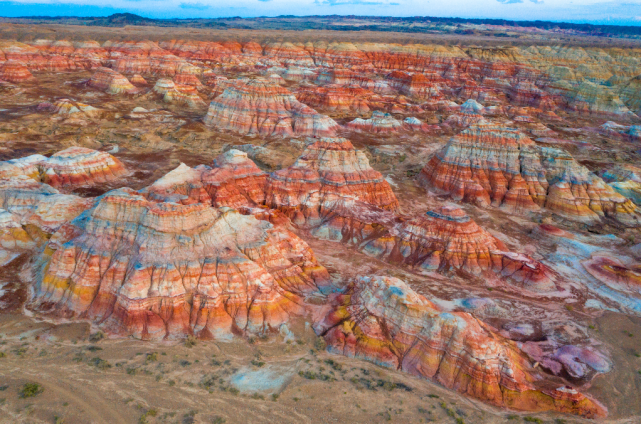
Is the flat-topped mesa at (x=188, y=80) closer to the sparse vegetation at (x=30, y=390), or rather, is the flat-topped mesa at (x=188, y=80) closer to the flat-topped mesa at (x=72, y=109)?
the flat-topped mesa at (x=72, y=109)

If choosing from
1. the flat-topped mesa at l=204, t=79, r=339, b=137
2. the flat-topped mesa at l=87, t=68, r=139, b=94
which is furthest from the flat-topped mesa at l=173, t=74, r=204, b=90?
the flat-topped mesa at l=204, t=79, r=339, b=137

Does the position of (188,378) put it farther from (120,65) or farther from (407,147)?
(120,65)

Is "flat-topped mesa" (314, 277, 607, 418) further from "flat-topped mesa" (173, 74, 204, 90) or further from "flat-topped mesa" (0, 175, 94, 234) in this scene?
"flat-topped mesa" (173, 74, 204, 90)

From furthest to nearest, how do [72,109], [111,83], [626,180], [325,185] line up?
[111,83]
[72,109]
[626,180]
[325,185]

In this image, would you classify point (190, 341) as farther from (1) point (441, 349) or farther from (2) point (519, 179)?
(2) point (519, 179)

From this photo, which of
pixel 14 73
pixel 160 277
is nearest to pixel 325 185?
pixel 160 277

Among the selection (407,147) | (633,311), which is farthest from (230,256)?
(407,147)
